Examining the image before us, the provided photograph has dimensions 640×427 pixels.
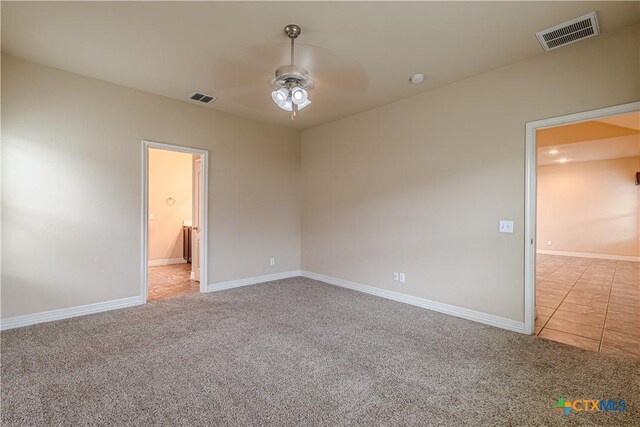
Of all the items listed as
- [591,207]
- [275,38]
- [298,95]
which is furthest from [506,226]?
[591,207]

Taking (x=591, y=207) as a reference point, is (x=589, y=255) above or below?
below

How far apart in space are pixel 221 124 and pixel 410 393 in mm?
4415

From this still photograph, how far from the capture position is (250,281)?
5121 millimetres

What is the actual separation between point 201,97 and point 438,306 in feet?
14.1

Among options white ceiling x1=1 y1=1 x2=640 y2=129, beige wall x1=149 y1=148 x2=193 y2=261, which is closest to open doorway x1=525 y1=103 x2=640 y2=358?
white ceiling x1=1 y1=1 x2=640 y2=129

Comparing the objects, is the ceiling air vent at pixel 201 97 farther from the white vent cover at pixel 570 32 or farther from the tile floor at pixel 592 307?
the tile floor at pixel 592 307

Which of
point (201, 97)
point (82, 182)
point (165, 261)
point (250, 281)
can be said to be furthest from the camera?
point (165, 261)

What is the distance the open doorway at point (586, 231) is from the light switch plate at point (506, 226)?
18 centimetres

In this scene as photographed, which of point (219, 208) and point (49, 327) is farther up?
point (219, 208)

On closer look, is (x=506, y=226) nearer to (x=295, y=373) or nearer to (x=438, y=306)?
(x=438, y=306)

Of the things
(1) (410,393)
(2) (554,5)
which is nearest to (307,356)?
A: (1) (410,393)

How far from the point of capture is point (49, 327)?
3166mm

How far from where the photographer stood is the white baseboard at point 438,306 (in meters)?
3.23

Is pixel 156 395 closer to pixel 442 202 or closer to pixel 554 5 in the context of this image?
pixel 442 202
